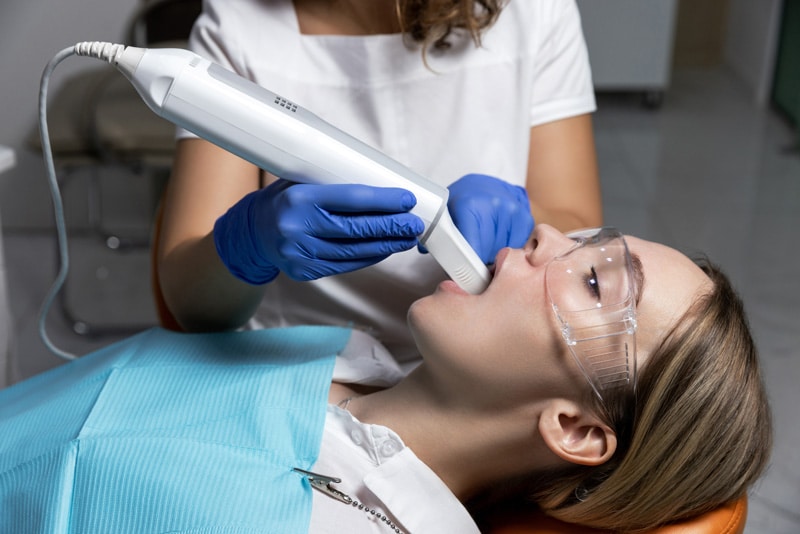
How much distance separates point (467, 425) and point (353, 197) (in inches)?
13.9

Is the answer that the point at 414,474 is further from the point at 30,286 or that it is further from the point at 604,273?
the point at 30,286

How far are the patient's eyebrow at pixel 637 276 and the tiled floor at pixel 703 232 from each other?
3.61ft

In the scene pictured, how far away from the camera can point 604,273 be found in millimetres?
1068

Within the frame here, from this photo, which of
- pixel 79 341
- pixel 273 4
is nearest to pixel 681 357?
pixel 273 4

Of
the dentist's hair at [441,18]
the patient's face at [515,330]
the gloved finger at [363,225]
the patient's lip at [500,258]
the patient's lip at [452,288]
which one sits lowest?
the patient's face at [515,330]

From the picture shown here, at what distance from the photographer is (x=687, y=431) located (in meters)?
1.01

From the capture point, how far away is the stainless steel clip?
1018 mm

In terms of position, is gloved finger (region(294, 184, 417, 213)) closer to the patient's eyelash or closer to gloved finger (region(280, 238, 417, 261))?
gloved finger (region(280, 238, 417, 261))

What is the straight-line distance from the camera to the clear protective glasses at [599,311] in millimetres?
1031

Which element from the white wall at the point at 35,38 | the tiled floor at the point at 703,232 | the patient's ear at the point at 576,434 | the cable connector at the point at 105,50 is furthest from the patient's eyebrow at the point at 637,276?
the white wall at the point at 35,38

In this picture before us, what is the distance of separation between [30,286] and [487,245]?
2250 mm

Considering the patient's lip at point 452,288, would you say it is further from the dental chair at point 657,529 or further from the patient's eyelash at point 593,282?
the dental chair at point 657,529

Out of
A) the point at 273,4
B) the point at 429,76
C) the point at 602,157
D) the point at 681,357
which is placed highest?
the point at 273,4

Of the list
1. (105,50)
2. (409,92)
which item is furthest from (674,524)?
(105,50)
